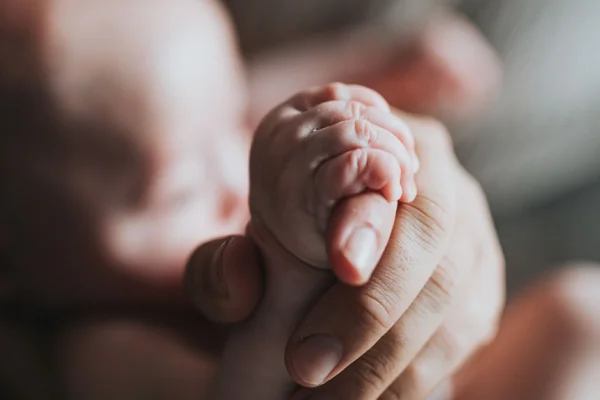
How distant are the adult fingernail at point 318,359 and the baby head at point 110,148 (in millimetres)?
302

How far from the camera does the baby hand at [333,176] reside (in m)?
0.41

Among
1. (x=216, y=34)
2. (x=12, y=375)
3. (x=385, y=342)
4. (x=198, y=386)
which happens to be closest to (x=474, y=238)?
(x=385, y=342)

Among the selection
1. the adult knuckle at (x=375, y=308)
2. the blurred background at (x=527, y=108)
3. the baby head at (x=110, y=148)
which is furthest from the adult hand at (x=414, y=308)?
the blurred background at (x=527, y=108)

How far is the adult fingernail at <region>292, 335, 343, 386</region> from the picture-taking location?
434 mm

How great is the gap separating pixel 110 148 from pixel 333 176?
14.2 inches

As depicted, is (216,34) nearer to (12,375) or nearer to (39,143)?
(39,143)

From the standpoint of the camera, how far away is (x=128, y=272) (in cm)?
74

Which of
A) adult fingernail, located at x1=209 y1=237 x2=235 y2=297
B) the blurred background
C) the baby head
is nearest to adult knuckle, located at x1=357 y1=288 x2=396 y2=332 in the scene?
adult fingernail, located at x1=209 y1=237 x2=235 y2=297

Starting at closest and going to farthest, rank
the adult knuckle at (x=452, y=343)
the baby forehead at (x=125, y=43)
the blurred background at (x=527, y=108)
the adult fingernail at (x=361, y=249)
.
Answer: the adult fingernail at (x=361, y=249)
the adult knuckle at (x=452, y=343)
the baby forehead at (x=125, y=43)
the blurred background at (x=527, y=108)

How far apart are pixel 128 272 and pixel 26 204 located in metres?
0.12

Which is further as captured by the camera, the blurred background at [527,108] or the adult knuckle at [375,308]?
the blurred background at [527,108]

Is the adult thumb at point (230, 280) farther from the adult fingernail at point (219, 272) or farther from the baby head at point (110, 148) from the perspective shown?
the baby head at point (110, 148)

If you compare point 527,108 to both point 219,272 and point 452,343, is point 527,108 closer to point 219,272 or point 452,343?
point 452,343

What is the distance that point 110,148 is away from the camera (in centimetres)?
71
